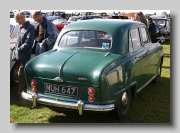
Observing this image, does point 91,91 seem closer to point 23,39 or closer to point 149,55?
point 23,39

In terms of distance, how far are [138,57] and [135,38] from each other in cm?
44

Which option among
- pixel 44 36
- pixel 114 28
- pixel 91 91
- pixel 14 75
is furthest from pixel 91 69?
pixel 14 75

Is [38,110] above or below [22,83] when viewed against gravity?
below

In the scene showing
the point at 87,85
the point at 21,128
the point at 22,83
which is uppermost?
the point at 87,85

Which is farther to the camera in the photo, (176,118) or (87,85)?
(176,118)

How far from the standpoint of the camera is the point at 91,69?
3.60 m

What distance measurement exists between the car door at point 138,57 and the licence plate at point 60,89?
1.27m

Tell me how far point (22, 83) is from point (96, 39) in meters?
1.87

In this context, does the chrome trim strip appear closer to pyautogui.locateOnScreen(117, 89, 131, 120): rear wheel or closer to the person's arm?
pyautogui.locateOnScreen(117, 89, 131, 120): rear wheel

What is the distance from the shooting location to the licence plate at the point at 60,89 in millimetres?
3709

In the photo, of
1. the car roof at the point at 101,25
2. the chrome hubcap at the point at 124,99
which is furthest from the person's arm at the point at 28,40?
the chrome hubcap at the point at 124,99

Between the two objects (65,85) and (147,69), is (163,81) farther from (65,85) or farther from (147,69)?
(65,85)

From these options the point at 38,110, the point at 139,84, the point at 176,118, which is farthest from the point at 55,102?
the point at 176,118

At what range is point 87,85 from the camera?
3.57m
